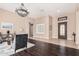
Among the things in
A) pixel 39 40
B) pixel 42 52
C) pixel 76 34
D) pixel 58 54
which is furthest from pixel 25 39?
pixel 76 34

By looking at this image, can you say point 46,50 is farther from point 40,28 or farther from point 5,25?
point 5,25

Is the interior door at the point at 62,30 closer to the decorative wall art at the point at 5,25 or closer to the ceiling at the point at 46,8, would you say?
the ceiling at the point at 46,8

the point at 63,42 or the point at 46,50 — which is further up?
the point at 63,42

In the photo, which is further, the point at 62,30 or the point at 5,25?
the point at 62,30

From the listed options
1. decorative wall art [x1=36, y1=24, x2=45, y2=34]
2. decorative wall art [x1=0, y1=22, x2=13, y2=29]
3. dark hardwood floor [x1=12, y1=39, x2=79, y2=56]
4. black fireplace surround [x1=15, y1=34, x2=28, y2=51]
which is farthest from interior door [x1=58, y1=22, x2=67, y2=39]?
decorative wall art [x1=0, y1=22, x2=13, y2=29]

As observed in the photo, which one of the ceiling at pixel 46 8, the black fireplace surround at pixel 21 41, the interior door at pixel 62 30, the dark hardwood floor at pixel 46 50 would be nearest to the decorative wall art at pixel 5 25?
the black fireplace surround at pixel 21 41

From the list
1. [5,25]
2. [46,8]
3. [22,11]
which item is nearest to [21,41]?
[5,25]

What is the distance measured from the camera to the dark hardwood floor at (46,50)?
5.91ft

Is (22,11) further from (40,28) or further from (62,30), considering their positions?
(62,30)

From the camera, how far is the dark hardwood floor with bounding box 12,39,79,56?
5.91 ft

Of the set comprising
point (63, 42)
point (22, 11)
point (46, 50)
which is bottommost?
point (46, 50)

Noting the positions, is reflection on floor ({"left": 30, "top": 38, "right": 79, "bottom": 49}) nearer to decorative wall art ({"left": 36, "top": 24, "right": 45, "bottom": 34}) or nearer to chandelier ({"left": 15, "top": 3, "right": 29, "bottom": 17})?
decorative wall art ({"left": 36, "top": 24, "right": 45, "bottom": 34})

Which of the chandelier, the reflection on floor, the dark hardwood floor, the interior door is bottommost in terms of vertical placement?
the dark hardwood floor

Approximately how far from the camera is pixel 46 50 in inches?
73.0
